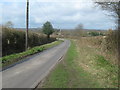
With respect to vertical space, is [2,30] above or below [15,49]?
above

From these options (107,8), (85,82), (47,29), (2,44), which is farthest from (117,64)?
Result: (47,29)

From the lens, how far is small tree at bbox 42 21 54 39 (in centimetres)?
8355

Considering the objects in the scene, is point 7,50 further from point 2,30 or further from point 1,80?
point 1,80

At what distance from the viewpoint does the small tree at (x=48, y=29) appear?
8355cm

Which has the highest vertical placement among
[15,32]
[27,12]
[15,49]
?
[27,12]

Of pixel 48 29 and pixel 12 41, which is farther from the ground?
pixel 48 29

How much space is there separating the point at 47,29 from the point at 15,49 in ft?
160

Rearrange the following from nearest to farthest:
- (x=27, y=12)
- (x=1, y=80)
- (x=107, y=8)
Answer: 1. (x=1, y=80)
2. (x=107, y=8)
3. (x=27, y=12)

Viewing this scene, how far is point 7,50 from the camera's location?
102ft

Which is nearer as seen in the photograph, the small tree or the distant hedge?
the distant hedge

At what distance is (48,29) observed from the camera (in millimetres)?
83688

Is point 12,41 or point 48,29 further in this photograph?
point 48,29

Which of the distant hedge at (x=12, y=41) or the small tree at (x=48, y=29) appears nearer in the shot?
the distant hedge at (x=12, y=41)

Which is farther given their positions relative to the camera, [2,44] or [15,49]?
[15,49]
